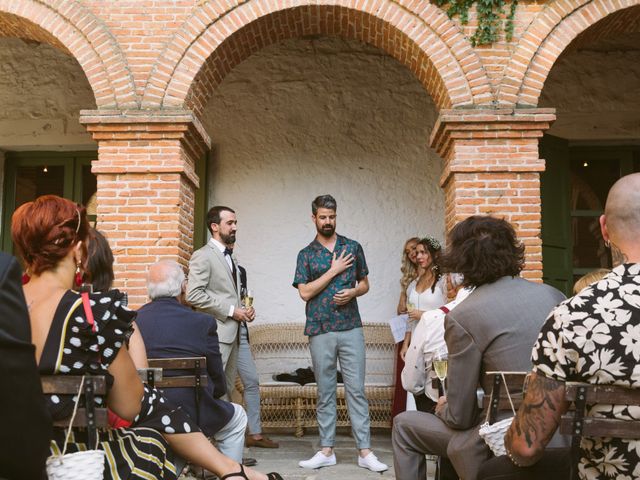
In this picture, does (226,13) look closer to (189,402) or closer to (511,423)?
(189,402)

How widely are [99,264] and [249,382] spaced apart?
3.19 metres

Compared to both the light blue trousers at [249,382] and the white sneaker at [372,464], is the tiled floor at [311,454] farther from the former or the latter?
the light blue trousers at [249,382]

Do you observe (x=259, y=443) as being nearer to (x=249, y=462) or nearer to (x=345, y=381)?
(x=249, y=462)

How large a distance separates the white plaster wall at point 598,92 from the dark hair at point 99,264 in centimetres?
639

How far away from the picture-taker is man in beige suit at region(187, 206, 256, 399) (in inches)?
226

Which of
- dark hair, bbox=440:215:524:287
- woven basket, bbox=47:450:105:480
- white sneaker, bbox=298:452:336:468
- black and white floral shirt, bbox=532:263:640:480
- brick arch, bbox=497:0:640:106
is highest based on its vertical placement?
brick arch, bbox=497:0:640:106

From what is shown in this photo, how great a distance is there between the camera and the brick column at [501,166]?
621cm

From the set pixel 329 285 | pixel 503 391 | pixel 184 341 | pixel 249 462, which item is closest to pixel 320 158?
pixel 329 285

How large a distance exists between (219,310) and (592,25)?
4167 mm

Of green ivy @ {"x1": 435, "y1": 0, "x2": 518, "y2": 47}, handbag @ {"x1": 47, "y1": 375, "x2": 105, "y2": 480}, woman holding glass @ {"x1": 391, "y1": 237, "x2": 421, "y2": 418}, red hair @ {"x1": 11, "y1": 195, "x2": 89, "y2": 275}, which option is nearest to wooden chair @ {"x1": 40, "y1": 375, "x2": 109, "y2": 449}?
handbag @ {"x1": 47, "y1": 375, "x2": 105, "y2": 480}

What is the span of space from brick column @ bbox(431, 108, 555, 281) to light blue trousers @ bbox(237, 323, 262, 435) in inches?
87.2

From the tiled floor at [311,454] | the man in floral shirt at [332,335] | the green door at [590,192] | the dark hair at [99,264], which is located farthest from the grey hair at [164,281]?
the green door at [590,192]

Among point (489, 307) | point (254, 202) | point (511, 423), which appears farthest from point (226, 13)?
point (511, 423)

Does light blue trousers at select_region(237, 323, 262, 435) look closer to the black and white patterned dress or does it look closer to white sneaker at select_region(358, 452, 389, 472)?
white sneaker at select_region(358, 452, 389, 472)
